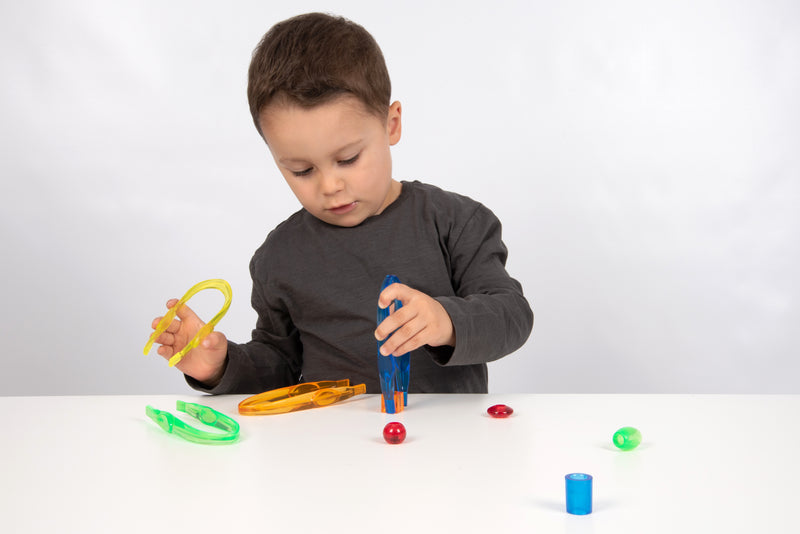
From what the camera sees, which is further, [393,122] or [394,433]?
[393,122]

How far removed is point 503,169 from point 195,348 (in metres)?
1.39

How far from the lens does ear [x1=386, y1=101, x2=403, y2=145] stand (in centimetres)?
125

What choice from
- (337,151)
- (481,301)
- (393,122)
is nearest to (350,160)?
(337,151)

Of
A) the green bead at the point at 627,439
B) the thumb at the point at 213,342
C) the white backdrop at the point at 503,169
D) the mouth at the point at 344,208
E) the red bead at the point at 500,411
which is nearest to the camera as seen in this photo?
the green bead at the point at 627,439

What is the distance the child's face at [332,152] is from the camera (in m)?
1.10

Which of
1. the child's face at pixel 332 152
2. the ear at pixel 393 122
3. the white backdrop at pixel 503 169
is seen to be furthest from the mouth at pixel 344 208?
the white backdrop at pixel 503 169

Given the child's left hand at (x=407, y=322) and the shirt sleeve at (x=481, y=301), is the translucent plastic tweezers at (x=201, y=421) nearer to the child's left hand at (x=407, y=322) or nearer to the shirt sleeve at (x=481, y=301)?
the child's left hand at (x=407, y=322)

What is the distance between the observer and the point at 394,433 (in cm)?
78

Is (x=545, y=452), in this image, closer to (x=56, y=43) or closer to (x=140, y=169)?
(x=140, y=169)

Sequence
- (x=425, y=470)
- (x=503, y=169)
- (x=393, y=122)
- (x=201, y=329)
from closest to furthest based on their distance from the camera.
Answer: (x=425, y=470), (x=201, y=329), (x=393, y=122), (x=503, y=169)

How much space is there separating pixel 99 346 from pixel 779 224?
Answer: 187 centimetres

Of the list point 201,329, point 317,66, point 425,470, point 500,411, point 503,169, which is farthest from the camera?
point 503,169

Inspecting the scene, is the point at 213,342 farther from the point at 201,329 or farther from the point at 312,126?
the point at 312,126

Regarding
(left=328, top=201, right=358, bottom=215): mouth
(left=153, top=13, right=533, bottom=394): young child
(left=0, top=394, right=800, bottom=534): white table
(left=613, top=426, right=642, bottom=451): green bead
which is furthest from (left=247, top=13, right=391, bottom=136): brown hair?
(left=613, top=426, right=642, bottom=451): green bead
